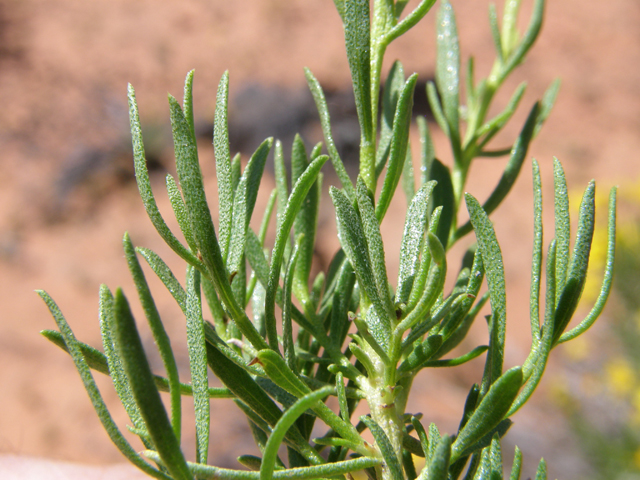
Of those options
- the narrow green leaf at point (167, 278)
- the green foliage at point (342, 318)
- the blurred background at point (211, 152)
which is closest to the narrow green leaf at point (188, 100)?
the green foliage at point (342, 318)

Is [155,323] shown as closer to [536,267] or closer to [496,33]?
[536,267]

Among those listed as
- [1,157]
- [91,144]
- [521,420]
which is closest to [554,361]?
[521,420]

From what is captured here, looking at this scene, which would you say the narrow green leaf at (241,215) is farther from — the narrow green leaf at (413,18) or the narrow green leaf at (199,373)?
the narrow green leaf at (413,18)

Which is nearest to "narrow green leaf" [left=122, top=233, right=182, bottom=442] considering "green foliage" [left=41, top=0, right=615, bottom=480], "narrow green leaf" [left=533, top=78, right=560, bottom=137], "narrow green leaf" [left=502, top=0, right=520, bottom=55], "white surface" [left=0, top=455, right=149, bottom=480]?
"green foliage" [left=41, top=0, right=615, bottom=480]

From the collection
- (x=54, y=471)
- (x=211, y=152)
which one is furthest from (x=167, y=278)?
(x=211, y=152)

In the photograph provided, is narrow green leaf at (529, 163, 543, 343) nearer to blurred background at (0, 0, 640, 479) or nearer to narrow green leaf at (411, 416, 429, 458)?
narrow green leaf at (411, 416, 429, 458)

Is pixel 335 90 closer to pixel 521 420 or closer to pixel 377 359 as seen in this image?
pixel 521 420
